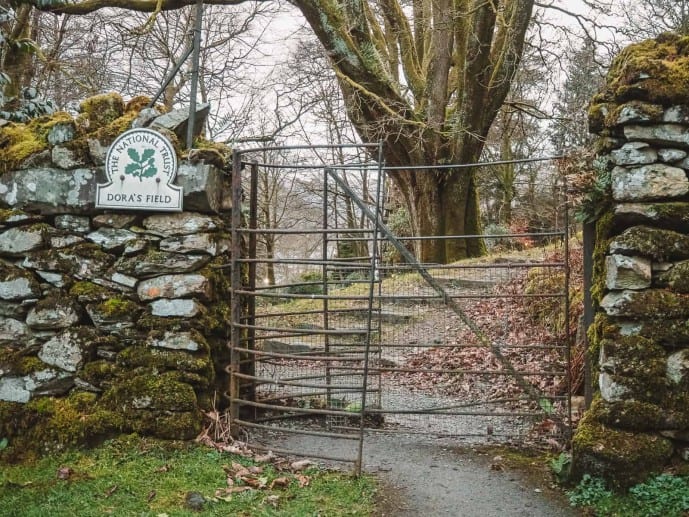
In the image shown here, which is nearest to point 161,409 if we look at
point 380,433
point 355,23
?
Answer: point 380,433

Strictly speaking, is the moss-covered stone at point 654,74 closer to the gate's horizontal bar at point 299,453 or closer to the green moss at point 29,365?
the gate's horizontal bar at point 299,453

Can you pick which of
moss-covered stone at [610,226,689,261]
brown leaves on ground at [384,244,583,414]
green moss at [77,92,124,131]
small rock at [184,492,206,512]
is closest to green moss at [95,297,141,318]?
green moss at [77,92,124,131]

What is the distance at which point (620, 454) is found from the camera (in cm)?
363

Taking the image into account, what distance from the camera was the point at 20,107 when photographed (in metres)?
5.54

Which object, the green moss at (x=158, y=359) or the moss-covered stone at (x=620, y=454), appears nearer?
the moss-covered stone at (x=620, y=454)

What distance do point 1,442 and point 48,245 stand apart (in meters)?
1.45

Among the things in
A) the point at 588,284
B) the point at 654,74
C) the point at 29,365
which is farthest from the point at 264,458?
the point at 654,74

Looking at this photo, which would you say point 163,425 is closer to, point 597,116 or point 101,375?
point 101,375

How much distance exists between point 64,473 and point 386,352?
15.1ft

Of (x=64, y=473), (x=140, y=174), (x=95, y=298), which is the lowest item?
(x=64, y=473)

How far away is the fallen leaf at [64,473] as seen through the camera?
3.92 meters

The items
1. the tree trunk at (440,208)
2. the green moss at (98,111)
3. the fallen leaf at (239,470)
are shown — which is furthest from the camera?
the tree trunk at (440,208)

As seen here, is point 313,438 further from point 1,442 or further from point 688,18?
point 688,18

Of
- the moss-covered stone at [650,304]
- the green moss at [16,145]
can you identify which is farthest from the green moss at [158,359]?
the moss-covered stone at [650,304]
